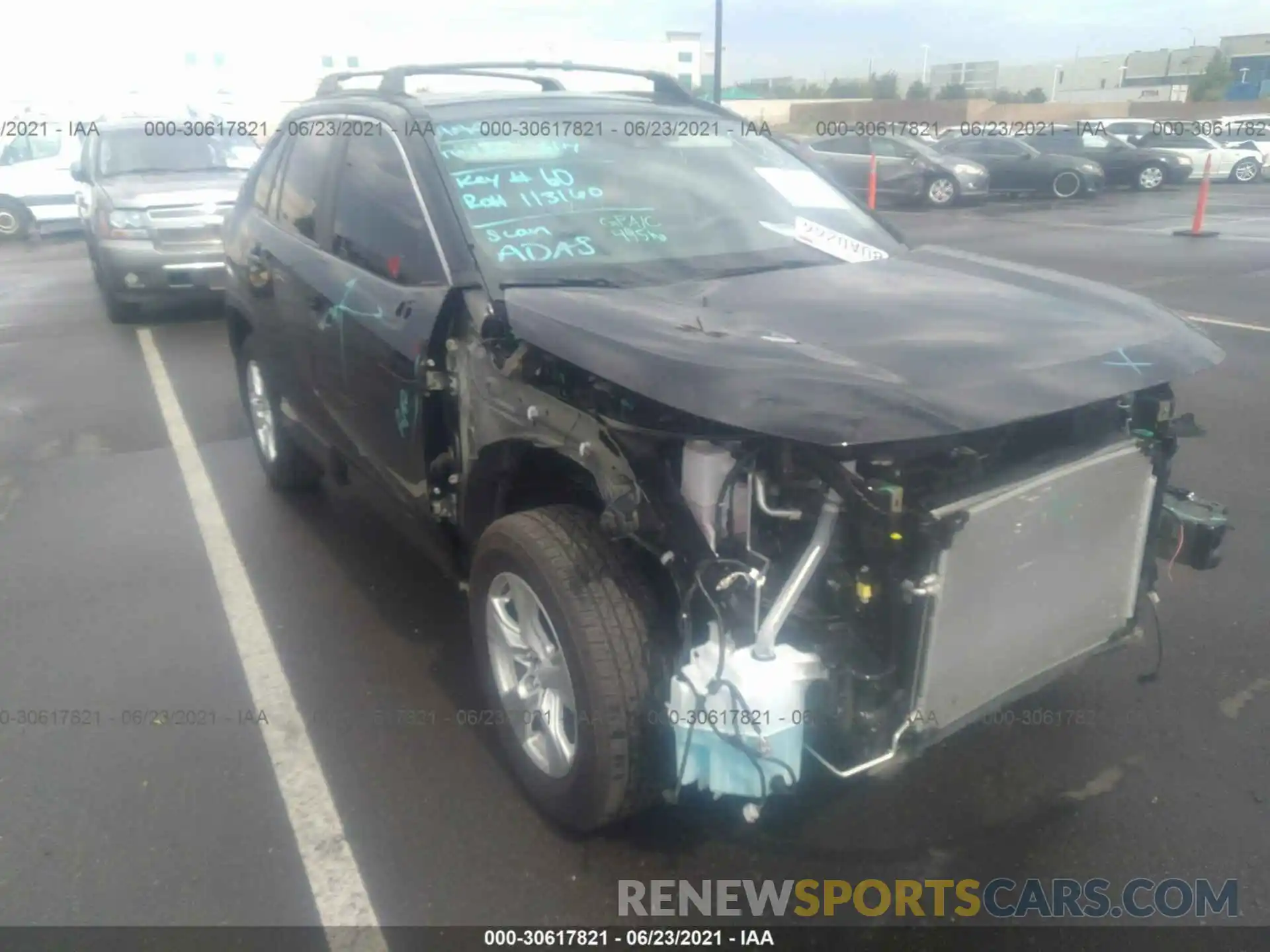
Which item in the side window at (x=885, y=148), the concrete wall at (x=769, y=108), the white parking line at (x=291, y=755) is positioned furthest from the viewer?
the concrete wall at (x=769, y=108)

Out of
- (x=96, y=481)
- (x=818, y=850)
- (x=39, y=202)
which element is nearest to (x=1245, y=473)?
(x=818, y=850)

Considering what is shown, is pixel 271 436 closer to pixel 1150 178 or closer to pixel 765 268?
pixel 765 268

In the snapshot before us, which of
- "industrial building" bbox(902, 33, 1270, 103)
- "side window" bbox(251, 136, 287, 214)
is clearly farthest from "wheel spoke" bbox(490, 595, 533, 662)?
"industrial building" bbox(902, 33, 1270, 103)

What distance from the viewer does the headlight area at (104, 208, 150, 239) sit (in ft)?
31.3

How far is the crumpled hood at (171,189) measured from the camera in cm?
966

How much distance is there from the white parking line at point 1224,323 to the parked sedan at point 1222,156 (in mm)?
18050

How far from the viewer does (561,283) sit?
3.04 metres

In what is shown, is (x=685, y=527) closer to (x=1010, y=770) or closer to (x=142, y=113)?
(x=1010, y=770)

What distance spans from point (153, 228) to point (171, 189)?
0.52 meters

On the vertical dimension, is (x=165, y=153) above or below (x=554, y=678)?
above

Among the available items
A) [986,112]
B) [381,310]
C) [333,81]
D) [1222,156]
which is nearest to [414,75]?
[333,81]

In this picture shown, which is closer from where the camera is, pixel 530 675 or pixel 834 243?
pixel 530 675

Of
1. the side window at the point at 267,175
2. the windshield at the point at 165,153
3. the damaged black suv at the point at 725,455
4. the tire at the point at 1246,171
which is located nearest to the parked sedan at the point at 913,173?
the tire at the point at 1246,171

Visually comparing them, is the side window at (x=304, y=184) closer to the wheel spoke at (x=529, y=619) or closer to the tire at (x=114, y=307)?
the wheel spoke at (x=529, y=619)
